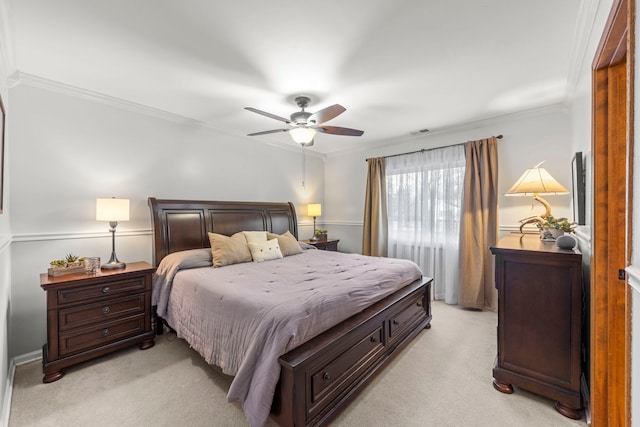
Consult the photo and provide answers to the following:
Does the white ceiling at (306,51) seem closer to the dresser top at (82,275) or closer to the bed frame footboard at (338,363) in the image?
the dresser top at (82,275)

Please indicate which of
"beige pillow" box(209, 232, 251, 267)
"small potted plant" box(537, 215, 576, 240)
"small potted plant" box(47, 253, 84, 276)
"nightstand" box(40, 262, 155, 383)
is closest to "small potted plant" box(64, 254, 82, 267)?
"small potted plant" box(47, 253, 84, 276)

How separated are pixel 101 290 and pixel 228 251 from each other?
3.93 ft

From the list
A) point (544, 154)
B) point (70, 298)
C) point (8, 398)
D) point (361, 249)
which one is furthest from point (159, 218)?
point (544, 154)

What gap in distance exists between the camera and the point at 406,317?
9.09 feet

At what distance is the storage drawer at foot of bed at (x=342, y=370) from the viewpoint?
5.52ft

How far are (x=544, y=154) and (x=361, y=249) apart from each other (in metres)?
3.12

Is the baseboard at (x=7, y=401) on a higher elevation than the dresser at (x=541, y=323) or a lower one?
lower

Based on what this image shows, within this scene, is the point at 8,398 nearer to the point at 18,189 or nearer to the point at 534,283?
the point at 18,189

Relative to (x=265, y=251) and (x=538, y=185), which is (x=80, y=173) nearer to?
(x=265, y=251)

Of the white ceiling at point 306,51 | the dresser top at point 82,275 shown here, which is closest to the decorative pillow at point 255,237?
the dresser top at point 82,275

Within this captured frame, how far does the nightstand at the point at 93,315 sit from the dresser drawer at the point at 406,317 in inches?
95.3

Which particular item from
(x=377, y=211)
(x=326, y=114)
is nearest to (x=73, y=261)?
(x=326, y=114)

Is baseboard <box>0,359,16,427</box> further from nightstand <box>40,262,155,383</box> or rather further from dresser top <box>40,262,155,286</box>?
dresser top <box>40,262,155,286</box>

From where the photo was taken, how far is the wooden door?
1.33 metres
